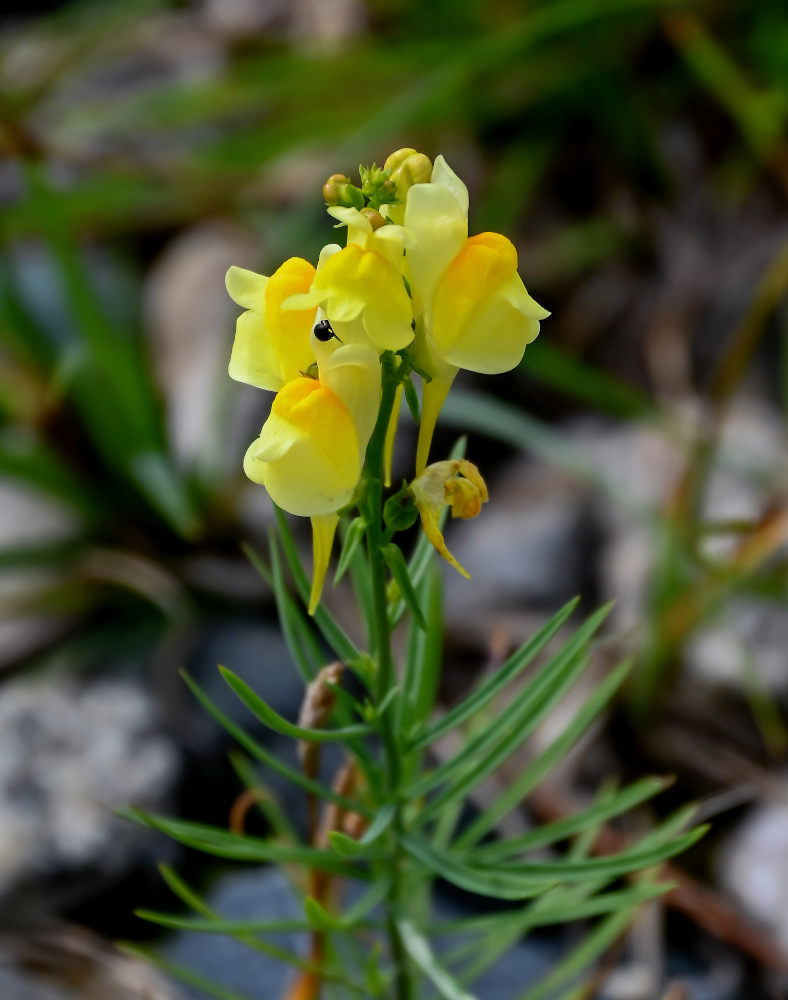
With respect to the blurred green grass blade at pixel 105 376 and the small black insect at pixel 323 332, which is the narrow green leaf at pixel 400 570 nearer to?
the small black insect at pixel 323 332

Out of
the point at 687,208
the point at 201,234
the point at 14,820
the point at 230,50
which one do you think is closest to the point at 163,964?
the point at 14,820

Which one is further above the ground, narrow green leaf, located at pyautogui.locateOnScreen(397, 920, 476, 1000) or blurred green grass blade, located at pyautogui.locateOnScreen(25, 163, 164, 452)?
blurred green grass blade, located at pyautogui.locateOnScreen(25, 163, 164, 452)

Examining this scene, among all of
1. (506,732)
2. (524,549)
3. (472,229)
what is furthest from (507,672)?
(472,229)

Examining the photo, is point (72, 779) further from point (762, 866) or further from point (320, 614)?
point (762, 866)

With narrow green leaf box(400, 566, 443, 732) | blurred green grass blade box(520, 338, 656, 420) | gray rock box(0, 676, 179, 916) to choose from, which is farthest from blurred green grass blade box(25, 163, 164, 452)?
narrow green leaf box(400, 566, 443, 732)

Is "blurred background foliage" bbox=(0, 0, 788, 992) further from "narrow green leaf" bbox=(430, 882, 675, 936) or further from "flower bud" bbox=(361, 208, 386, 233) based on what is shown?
"flower bud" bbox=(361, 208, 386, 233)
